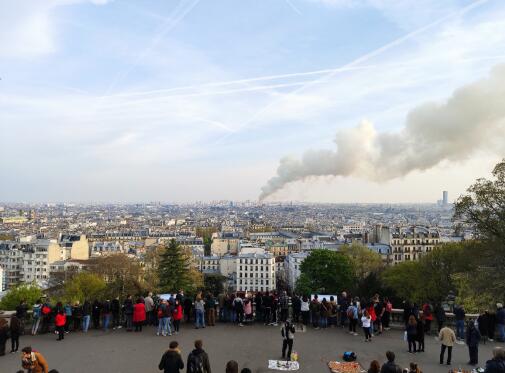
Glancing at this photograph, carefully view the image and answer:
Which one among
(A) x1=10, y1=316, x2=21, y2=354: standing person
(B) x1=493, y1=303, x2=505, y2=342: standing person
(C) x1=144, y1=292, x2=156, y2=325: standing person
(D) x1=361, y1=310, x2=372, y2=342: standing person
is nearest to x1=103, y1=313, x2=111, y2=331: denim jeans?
(C) x1=144, y1=292, x2=156, y2=325: standing person

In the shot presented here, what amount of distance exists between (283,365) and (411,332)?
12.9 ft

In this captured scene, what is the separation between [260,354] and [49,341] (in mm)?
6742

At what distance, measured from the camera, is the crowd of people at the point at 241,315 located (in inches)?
558

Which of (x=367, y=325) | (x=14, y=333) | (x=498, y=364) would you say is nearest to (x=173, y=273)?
(x=14, y=333)

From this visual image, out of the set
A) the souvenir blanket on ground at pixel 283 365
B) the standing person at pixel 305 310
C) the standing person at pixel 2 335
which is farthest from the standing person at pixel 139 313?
the standing person at pixel 305 310

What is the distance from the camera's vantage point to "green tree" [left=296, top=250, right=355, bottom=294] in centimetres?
4938

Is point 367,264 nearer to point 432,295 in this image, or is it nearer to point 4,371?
point 432,295

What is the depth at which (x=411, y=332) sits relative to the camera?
42.1 feet

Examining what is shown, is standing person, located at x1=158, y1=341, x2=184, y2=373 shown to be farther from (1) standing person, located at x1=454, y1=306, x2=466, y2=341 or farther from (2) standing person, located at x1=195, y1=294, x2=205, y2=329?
(1) standing person, located at x1=454, y1=306, x2=466, y2=341

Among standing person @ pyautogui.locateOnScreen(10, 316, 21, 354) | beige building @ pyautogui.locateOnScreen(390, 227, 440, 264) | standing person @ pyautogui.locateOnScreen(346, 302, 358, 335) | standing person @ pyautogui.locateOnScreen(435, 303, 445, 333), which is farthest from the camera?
beige building @ pyautogui.locateOnScreen(390, 227, 440, 264)

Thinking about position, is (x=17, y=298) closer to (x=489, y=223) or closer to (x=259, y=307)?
(x=259, y=307)

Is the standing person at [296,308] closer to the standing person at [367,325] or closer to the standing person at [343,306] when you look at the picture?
the standing person at [343,306]

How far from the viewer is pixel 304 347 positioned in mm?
13391

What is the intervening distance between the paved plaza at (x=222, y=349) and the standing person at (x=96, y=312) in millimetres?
443
